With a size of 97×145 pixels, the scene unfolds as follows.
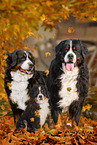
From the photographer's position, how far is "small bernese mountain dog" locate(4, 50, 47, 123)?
131 inches

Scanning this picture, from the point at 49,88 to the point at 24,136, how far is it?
96 centimetres

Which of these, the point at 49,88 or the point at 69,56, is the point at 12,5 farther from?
the point at 49,88

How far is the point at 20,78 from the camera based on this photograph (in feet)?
11.3

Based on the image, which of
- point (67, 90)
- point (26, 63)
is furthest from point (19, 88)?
point (67, 90)

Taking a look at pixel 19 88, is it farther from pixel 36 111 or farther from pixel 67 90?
pixel 67 90

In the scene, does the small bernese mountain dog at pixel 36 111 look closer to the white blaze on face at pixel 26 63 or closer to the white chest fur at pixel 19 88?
the white chest fur at pixel 19 88

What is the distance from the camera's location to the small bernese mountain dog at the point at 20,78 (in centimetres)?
334

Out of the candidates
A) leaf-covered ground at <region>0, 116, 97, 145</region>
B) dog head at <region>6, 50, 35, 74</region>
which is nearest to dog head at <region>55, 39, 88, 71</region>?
dog head at <region>6, 50, 35, 74</region>

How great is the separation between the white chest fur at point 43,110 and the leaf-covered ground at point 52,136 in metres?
0.20

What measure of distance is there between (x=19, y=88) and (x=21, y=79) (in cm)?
18

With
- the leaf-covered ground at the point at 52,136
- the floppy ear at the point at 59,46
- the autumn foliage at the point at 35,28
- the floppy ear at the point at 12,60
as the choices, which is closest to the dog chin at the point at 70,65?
the floppy ear at the point at 59,46

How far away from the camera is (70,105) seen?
3.37 m

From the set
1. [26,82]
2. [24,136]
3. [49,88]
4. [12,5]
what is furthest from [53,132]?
[12,5]

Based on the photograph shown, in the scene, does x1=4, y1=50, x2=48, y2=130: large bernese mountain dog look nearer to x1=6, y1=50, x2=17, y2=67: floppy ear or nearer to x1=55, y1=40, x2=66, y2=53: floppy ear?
x1=6, y1=50, x2=17, y2=67: floppy ear
